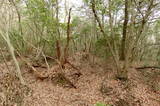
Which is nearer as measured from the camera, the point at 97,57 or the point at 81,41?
the point at 97,57

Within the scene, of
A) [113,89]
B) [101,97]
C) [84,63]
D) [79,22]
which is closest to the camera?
[101,97]

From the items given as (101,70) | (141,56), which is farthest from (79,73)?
(141,56)

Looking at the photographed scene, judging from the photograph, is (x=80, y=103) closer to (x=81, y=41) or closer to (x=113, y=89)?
(x=113, y=89)

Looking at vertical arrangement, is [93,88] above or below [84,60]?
below

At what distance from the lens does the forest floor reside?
19.3 feet

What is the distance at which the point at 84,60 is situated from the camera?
416 inches

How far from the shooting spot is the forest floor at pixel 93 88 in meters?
5.89

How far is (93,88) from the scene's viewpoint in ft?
23.1

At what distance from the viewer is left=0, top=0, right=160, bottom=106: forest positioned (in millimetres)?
5863

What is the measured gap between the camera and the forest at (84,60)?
5.86 meters

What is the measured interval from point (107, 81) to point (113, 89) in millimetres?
758

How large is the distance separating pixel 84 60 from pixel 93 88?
12.4 feet

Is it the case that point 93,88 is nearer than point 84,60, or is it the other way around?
Result: point 93,88

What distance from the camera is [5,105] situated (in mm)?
4262
